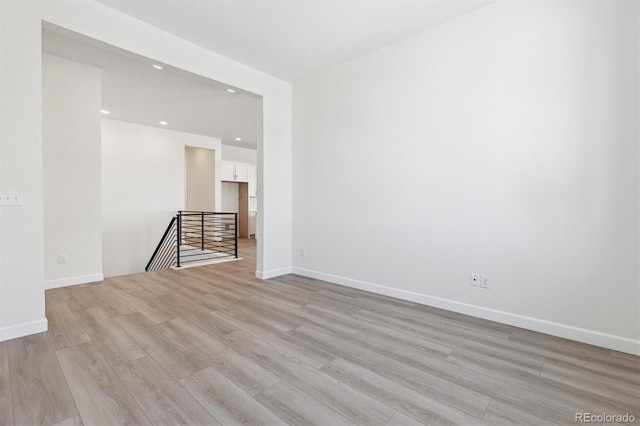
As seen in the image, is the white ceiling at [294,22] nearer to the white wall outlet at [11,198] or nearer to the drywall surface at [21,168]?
the drywall surface at [21,168]

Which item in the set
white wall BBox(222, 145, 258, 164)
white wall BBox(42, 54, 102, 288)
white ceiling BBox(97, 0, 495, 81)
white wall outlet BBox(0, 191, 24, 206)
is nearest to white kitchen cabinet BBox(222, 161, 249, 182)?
white wall BBox(222, 145, 258, 164)

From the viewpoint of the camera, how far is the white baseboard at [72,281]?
342 centimetres

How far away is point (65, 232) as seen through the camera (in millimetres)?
3586

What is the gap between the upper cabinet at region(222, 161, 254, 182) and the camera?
8.98m

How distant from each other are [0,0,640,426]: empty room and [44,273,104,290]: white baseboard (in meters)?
0.02

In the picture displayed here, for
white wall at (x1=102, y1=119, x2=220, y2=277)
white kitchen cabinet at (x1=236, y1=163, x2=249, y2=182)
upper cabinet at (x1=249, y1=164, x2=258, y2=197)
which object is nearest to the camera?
white wall at (x1=102, y1=119, x2=220, y2=277)

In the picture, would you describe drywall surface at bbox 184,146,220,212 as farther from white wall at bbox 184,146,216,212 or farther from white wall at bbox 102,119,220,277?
white wall at bbox 102,119,220,277

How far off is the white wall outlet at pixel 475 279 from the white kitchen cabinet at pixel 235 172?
7.86m

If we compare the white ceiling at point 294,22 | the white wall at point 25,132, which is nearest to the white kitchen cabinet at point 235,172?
the white ceiling at point 294,22

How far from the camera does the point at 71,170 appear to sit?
3615 millimetres

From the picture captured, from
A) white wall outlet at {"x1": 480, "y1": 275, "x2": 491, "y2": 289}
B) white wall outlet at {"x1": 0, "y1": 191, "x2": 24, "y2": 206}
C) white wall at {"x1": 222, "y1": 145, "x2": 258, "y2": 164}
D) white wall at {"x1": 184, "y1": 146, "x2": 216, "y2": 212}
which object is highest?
white wall at {"x1": 222, "y1": 145, "x2": 258, "y2": 164}

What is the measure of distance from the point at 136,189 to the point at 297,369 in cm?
613

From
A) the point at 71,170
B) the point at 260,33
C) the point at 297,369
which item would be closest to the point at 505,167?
the point at 297,369

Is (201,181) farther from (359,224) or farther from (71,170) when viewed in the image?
(359,224)
